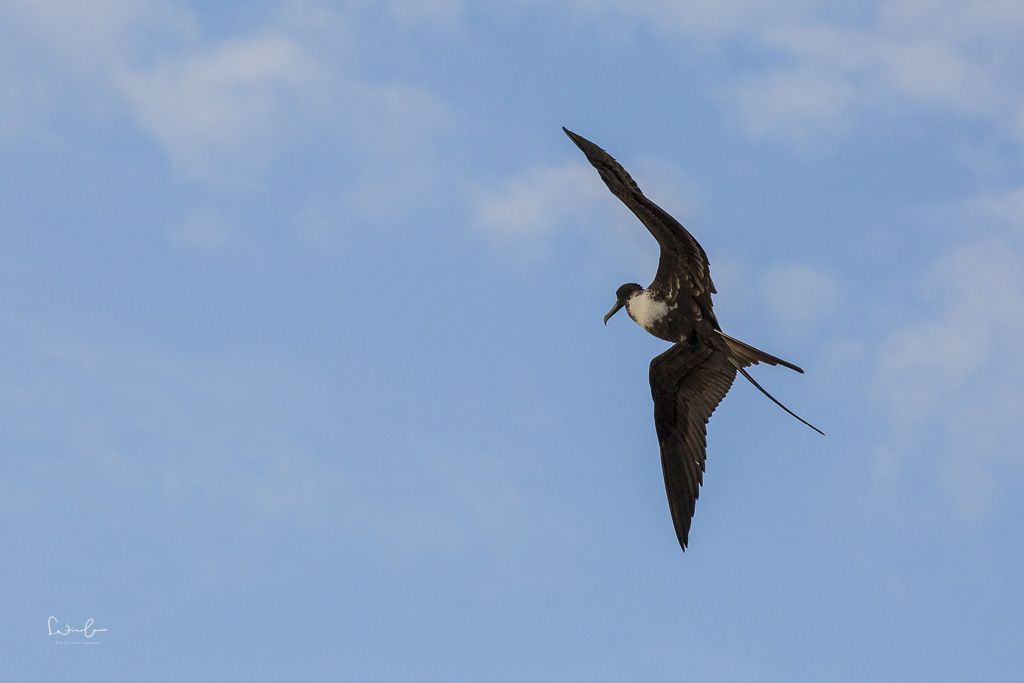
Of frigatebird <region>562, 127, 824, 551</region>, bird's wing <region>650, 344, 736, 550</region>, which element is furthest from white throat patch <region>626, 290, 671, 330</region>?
bird's wing <region>650, 344, 736, 550</region>

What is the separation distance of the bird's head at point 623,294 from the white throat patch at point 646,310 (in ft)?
0.22

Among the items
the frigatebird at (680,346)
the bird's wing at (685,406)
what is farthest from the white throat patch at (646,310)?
the bird's wing at (685,406)

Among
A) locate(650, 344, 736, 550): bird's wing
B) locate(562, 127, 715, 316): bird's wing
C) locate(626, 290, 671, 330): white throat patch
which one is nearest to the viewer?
locate(562, 127, 715, 316): bird's wing

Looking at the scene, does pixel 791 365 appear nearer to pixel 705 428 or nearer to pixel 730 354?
pixel 730 354

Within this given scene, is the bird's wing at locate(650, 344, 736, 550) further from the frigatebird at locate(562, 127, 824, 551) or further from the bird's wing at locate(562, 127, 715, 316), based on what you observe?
the bird's wing at locate(562, 127, 715, 316)

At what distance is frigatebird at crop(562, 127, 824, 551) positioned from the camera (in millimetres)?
10484

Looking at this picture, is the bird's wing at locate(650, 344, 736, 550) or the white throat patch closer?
the white throat patch

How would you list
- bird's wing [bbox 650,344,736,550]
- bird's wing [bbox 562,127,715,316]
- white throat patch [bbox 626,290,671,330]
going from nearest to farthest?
bird's wing [bbox 562,127,715,316], white throat patch [bbox 626,290,671,330], bird's wing [bbox 650,344,736,550]

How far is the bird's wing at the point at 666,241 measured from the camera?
1033 cm

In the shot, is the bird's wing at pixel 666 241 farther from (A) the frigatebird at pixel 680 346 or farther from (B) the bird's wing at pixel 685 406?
(B) the bird's wing at pixel 685 406

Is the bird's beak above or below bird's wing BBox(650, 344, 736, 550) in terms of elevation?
above

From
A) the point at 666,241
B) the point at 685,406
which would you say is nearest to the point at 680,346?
the point at 685,406

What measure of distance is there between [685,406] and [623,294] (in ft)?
4.17

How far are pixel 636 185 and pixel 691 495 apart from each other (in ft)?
10.8
